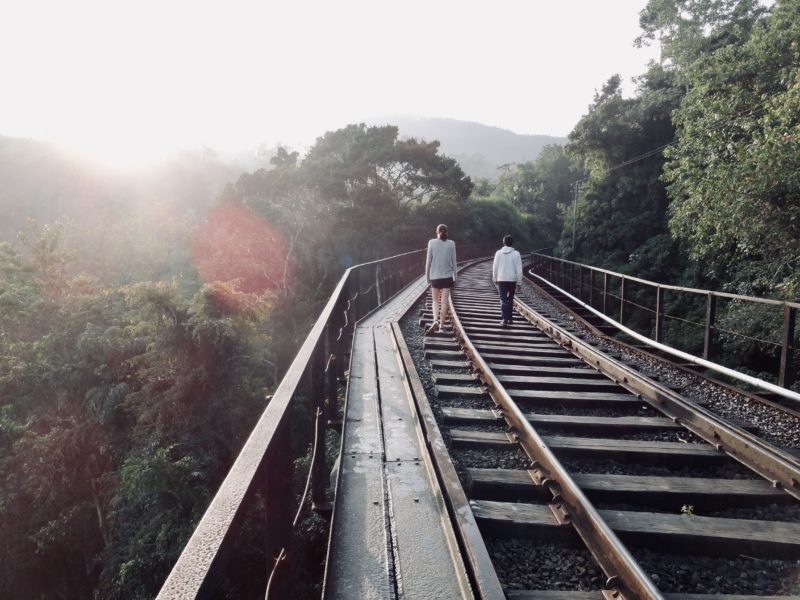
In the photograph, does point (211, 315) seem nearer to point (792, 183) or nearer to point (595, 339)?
point (595, 339)

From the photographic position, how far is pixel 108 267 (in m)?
39.7

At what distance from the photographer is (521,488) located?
11.6 ft

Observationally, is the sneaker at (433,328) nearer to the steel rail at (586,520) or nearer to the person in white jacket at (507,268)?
the person in white jacket at (507,268)

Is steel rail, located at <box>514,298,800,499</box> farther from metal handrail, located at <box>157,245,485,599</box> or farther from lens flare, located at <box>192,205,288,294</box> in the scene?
lens flare, located at <box>192,205,288,294</box>

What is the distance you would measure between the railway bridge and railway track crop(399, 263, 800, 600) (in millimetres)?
11

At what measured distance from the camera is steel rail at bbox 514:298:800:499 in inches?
141

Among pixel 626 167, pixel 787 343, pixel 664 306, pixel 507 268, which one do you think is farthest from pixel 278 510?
pixel 626 167

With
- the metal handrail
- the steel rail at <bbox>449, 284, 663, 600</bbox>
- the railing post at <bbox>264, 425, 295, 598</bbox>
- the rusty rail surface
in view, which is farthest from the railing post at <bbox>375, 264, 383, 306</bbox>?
the railing post at <bbox>264, 425, 295, 598</bbox>

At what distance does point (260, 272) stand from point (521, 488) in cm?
3354

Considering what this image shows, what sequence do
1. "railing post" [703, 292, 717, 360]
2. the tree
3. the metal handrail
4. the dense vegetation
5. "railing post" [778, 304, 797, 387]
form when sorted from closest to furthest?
the metal handrail < "railing post" [778, 304, 797, 387] < "railing post" [703, 292, 717, 360] < the dense vegetation < the tree

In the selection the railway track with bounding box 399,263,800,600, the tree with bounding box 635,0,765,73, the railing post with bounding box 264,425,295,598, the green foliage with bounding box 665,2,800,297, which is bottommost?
the railway track with bounding box 399,263,800,600

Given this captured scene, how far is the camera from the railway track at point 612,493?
105 inches

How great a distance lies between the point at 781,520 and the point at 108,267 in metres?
43.7

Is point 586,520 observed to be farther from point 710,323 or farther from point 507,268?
point 507,268
